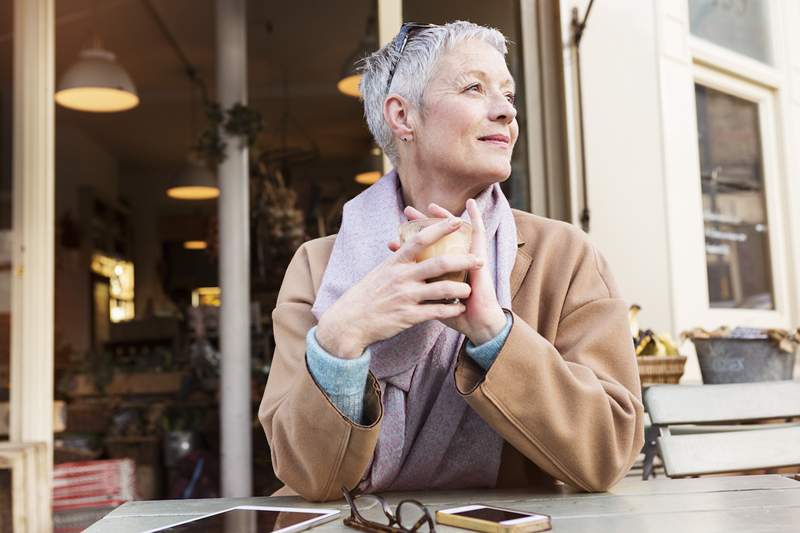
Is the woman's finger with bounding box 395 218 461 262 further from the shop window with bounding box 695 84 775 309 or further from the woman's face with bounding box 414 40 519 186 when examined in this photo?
the shop window with bounding box 695 84 775 309

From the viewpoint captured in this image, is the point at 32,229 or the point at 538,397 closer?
the point at 538,397

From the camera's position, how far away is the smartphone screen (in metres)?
0.94

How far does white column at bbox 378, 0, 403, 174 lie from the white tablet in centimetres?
222

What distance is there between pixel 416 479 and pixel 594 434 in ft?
1.06

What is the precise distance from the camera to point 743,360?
2379 millimetres

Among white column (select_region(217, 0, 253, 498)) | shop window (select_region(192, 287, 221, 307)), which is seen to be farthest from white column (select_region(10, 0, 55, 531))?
shop window (select_region(192, 287, 221, 307))

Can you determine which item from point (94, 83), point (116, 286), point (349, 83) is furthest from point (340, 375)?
point (116, 286)

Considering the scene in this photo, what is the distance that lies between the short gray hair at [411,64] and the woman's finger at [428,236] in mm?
458

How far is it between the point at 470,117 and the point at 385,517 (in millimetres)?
683

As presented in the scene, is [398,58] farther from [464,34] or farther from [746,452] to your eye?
[746,452]

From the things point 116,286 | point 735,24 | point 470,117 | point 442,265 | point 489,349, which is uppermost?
point 735,24

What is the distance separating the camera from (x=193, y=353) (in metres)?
5.45

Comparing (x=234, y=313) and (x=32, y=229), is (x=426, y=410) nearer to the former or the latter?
(x=32, y=229)

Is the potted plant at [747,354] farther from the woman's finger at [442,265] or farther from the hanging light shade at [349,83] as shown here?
the hanging light shade at [349,83]
